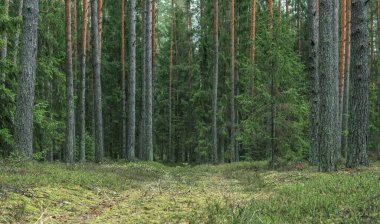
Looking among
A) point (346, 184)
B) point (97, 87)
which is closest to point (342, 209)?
point (346, 184)

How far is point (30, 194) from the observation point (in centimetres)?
653

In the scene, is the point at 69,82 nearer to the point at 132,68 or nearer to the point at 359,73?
the point at 132,68

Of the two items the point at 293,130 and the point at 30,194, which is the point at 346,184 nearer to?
the point at 30,194

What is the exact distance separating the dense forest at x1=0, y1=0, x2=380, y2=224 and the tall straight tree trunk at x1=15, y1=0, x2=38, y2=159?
3 centimetres

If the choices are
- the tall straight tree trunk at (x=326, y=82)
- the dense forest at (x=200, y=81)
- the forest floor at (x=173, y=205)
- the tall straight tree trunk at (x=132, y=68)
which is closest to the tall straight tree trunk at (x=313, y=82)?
the dense forest at (x=200, y=81)

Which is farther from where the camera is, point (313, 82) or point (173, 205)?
point (313, 82)

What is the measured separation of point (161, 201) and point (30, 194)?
225 cm

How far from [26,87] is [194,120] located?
83.7 ft

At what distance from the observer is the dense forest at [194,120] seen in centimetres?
595

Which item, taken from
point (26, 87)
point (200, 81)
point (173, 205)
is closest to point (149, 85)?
point (26, 87)

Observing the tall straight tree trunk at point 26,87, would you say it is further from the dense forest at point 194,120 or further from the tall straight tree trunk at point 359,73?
the tall straight tree trunk at point 359,73

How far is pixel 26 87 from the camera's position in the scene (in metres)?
12.3

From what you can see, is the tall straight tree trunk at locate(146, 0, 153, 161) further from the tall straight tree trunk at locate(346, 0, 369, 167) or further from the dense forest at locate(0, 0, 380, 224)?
the tall straight tree trunk at locate(346, 0, 369, 167)

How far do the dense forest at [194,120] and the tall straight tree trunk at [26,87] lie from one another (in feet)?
0.11
